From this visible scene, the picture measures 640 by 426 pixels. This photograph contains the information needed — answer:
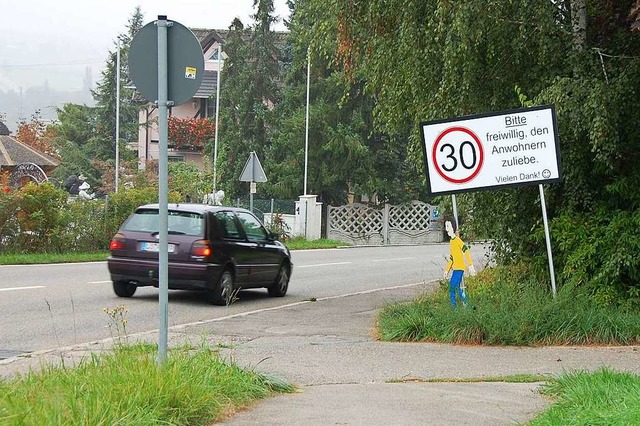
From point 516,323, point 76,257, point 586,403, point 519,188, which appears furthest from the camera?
point 76,257

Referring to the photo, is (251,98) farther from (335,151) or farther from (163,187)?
(163,187)

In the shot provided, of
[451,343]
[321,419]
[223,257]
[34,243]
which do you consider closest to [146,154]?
[34,243]

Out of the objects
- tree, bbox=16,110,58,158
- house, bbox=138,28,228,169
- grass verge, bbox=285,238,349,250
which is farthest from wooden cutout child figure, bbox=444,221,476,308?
tree, bbox=16,110,58,158

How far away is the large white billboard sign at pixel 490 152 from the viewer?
44.6 feet

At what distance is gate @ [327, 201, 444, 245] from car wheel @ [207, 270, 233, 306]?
25.7 metres

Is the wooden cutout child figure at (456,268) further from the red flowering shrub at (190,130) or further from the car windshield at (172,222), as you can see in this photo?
the red flowering shrub at (190,130)

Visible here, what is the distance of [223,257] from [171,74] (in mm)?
9173

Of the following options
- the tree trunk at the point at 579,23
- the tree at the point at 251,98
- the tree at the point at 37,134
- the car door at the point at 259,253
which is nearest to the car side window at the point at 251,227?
the car door at the point at 259,253

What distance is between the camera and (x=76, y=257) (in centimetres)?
2584

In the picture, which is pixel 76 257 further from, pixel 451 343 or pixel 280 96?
pixel 280 96

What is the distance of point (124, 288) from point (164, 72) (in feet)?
33.4

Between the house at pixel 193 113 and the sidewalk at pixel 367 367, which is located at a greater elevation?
the house at pixel 193 113

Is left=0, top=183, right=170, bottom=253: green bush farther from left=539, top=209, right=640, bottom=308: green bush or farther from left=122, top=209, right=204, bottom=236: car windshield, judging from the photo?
left=539, top=209, right=640, bottom=308: green bush

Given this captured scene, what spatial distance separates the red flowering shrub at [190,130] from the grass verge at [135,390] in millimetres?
52991
